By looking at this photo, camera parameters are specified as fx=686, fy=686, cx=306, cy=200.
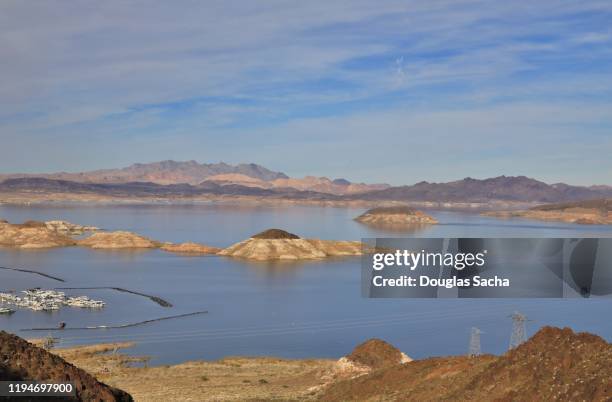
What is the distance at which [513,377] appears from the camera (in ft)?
103

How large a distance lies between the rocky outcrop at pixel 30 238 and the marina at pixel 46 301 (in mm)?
68596

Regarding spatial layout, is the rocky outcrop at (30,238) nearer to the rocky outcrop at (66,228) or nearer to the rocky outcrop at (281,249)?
the rocky outcrop at (66,228)

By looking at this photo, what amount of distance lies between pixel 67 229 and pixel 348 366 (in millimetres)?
161402

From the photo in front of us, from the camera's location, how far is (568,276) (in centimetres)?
11850

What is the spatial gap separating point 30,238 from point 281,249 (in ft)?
194

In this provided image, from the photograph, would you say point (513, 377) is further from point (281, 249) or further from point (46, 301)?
point (281, 249)

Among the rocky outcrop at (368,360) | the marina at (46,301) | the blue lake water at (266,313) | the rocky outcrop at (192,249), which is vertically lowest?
the blue lake water at (266,313)

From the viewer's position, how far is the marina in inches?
3125

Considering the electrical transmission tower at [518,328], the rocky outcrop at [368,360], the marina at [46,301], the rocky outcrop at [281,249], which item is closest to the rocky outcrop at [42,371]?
the rocky outcrop at [368,360]

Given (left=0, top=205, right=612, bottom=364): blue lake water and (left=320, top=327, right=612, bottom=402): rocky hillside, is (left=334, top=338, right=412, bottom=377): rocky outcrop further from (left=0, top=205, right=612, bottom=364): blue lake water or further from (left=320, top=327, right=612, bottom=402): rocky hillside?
(left=0, top=205, right=612, bottom=364): blue lake water

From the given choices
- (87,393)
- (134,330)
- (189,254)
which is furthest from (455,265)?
(87,393)

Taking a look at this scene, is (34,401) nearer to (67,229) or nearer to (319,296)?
(319,296)

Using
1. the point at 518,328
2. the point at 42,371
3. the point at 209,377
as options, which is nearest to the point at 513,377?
the point at 518,328

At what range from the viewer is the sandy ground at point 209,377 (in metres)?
41.8
